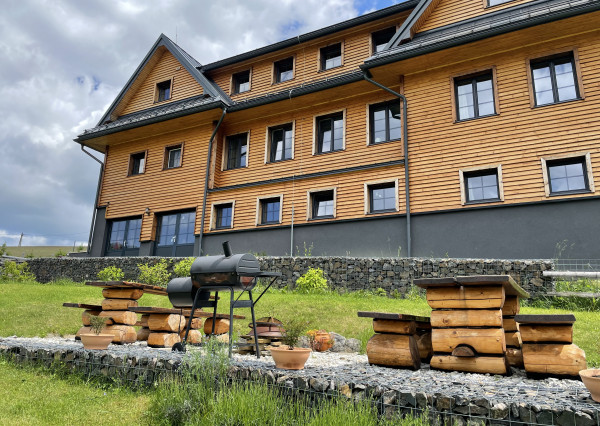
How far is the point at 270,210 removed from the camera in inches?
626

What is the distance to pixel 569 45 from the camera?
11.4 m

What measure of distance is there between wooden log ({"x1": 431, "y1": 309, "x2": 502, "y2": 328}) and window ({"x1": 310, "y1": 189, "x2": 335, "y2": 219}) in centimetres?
1037

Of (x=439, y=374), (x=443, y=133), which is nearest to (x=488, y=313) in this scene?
(x=439, y=374)

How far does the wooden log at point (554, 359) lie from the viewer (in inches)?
146

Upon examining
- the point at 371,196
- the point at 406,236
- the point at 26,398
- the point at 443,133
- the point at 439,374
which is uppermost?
Result: the point at 443,133

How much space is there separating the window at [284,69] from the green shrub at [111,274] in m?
9.87

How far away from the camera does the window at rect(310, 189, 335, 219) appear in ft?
48.3

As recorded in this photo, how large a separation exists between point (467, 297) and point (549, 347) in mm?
800

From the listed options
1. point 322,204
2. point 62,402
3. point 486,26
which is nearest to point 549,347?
point 62,402

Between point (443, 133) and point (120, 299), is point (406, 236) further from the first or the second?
point (120, 299)

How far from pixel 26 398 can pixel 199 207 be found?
1299cm

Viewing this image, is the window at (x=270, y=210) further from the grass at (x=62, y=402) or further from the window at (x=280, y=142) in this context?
the grass at (x=62, y=402)

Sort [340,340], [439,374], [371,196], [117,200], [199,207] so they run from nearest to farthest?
[439,374]
[340,340]
[371,196]
[199,207]
[117,200]

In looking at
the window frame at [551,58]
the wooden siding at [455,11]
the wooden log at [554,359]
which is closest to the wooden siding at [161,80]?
the wooden siding at [455,11]
